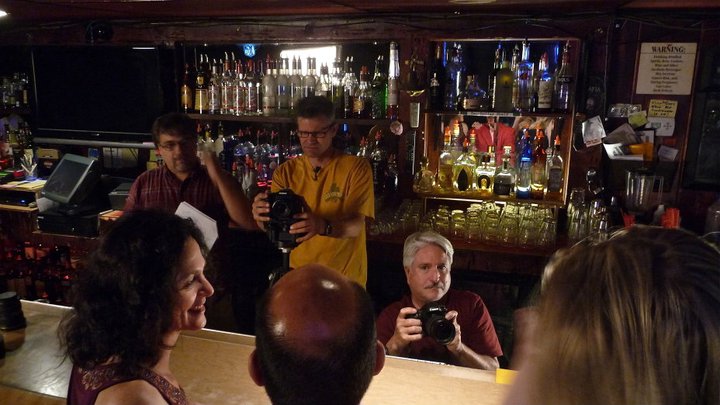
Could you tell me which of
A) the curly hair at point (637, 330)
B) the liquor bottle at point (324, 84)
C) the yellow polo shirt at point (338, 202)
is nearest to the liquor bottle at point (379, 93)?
the liquor bottle at point (324, 84)

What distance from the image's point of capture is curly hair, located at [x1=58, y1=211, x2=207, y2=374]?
114 centimetres

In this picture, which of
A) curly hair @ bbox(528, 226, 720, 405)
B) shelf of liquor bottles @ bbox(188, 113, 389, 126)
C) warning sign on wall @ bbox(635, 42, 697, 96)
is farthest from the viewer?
shelf of liquor bottles @ bbox(188, 113, 389, 126)

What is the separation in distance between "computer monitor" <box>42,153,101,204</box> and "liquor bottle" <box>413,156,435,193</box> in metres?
2.24

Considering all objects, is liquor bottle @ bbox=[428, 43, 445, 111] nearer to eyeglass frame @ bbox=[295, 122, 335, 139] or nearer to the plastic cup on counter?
eyeglass frame @ bbox=[295, 122, 335, 139]

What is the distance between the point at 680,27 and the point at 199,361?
9.86 ft

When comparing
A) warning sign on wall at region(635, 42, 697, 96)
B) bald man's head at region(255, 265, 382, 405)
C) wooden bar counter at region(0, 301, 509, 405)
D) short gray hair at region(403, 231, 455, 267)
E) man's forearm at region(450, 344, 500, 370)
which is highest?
warning sign on wall at region(635, 42, 697, 96)

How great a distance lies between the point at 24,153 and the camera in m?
4.42

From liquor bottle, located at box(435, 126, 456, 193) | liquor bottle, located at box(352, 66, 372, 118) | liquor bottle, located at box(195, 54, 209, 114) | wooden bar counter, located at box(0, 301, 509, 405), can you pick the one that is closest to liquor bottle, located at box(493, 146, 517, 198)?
liquor bottle, located at box(435, 126, 456, 193)

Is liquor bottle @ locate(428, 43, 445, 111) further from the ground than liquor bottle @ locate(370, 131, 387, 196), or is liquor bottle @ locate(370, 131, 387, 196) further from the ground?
liquor bottle @ locate(428, 43, 445, 111)

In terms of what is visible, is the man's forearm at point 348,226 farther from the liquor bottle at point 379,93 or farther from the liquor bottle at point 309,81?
the liquor bottle at point 309,81

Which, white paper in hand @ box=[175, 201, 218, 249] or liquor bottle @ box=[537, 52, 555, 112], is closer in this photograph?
white paper in hand @ box=[175, 201, 218, 249]

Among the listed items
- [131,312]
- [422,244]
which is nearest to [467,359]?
[422,244]

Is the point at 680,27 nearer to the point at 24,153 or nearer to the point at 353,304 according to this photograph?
the point at 353,304

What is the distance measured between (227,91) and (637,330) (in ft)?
11.6
